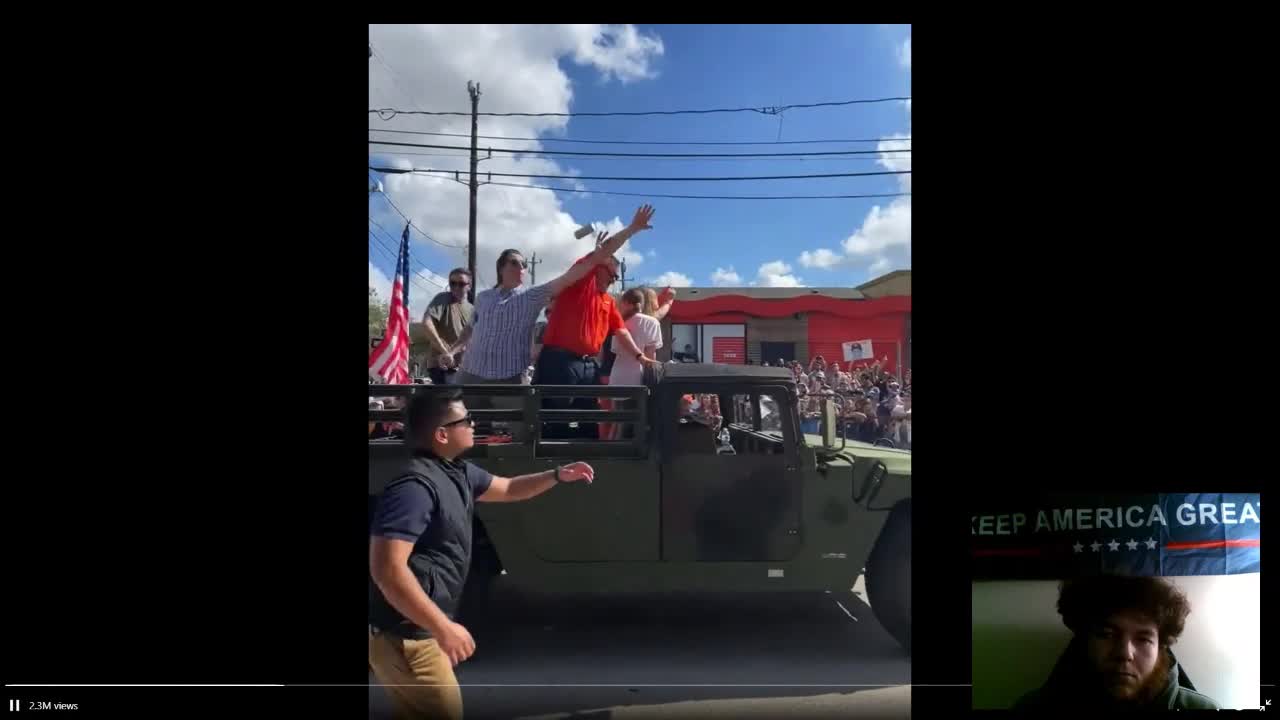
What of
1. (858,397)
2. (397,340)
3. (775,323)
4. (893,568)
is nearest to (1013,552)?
(893,568)

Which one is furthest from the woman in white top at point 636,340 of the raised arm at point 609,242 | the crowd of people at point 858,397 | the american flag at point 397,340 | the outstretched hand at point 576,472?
the american flag at point 397,340

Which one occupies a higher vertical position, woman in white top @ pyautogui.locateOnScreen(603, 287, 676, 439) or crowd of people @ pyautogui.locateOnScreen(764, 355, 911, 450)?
woman in white top @ pyautogui.locateOnScreen(603, 287, 676, 439)

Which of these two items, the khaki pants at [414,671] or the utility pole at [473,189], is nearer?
the khaki pants at [414,671]

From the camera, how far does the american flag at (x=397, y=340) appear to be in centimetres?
389

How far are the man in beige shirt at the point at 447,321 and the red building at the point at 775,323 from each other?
925 millimetres

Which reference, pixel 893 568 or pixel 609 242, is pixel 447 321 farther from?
pixel 893 568

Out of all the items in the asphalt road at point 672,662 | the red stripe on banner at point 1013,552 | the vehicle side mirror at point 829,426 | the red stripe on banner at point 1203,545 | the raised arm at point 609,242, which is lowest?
the asphalt road at point 672,662

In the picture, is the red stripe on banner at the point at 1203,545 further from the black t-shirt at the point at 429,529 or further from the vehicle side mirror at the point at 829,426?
the black t-shirt at the point at 429,529

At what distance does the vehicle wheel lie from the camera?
393 cm

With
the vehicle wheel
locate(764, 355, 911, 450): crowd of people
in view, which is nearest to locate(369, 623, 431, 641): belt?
locate(764, 355, 911, 450): crowd of people

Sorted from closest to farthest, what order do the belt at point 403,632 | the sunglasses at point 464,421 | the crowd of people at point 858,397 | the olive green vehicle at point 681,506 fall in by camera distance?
the belt at point 403,632
the sunglasses at point 464,421
the olive green vehicle at point 681,506
the crowd of people at point 858,397

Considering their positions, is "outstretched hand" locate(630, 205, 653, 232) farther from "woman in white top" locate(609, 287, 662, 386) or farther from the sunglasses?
the sunglasses

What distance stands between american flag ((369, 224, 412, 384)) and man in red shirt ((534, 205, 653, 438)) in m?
0.61
